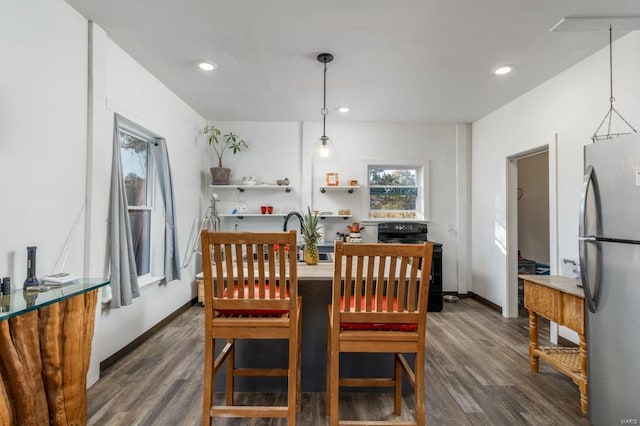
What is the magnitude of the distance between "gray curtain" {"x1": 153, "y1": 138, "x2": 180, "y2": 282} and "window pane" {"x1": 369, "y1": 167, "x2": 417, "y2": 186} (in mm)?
2973

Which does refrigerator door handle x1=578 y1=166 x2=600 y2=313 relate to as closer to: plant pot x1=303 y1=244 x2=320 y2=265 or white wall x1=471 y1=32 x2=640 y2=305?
white wall x1=471 y1=32 x2=640 y2=305

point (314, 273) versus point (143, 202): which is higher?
point (143, 202)

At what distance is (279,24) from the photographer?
89.8 inches

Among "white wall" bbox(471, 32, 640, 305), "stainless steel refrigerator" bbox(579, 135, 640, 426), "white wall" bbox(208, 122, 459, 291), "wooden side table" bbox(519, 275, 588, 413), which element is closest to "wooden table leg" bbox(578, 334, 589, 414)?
"wooden side table" bbox(519, 275, 588, 413)

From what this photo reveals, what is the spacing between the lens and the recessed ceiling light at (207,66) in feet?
9.51

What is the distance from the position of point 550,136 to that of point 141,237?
4496 millimetres

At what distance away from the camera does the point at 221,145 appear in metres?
4.77

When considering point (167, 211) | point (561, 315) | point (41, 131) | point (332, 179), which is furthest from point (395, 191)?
point (41, 131)

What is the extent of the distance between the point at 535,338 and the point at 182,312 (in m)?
3.84

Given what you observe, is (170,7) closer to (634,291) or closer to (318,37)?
(318,37)

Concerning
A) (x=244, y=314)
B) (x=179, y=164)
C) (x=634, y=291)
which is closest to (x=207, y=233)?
(x=244, y=314)

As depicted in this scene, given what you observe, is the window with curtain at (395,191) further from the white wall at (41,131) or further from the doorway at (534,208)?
the white wall at (41,131)

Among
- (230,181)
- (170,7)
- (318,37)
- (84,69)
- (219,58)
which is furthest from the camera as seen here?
(230,181)

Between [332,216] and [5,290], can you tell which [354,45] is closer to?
[332,216]
